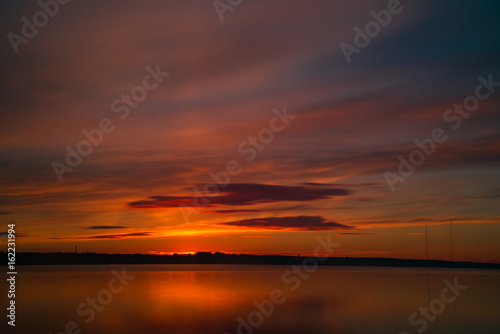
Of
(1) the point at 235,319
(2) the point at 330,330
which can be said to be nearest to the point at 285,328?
(2) the point at 330,330

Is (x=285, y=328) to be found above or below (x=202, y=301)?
below

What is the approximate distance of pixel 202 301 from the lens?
141 ft

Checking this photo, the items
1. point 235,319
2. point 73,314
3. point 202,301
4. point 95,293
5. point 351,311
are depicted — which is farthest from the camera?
Result: point 95,293

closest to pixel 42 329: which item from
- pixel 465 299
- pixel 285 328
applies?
pixel 285 328

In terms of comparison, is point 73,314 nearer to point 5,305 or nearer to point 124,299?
point 5,305

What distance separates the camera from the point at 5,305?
37.3 m

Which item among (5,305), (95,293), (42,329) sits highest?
(95,293)

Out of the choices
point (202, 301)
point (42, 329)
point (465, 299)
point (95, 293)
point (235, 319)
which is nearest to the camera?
point (42, 329)

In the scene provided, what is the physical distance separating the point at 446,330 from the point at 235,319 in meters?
11.9

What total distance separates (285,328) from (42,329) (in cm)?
1269

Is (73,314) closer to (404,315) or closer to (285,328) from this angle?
(285,328)

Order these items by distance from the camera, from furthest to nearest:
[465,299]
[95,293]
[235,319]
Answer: [95,293] < [465,299] < [235,319]

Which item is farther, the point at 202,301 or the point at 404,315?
the point at 202,301

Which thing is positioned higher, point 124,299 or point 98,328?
point 124,299
